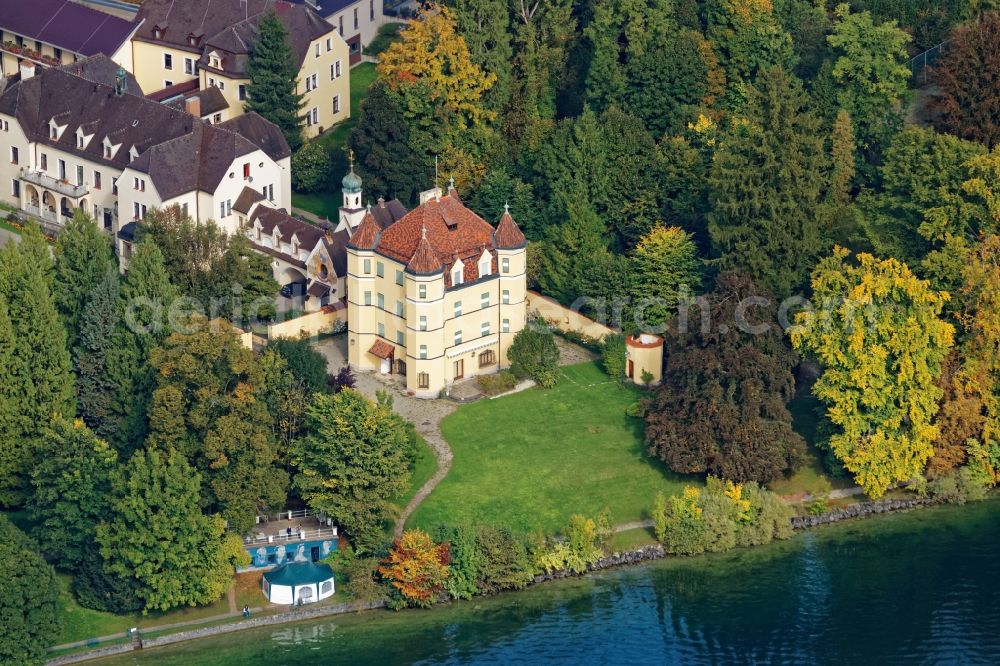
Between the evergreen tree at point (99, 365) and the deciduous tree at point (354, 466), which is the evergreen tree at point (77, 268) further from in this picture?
the deciduous tree at point (354, 466)

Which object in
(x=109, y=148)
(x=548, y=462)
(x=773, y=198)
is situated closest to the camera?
(x=548, y=462)

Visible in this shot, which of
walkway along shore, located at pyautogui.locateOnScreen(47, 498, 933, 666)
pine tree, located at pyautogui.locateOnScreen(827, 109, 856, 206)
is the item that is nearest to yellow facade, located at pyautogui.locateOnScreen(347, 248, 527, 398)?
walkway along shore, located at pyautogui.locateOnScreen(47, 498, 933, 666)

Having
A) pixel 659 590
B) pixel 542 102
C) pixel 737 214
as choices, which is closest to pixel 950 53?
pixel 737 214

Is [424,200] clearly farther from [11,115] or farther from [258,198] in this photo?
[11,115]

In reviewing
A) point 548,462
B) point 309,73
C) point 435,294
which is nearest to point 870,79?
point 435,294

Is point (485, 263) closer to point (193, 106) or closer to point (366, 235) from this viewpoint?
point (366, 235)
